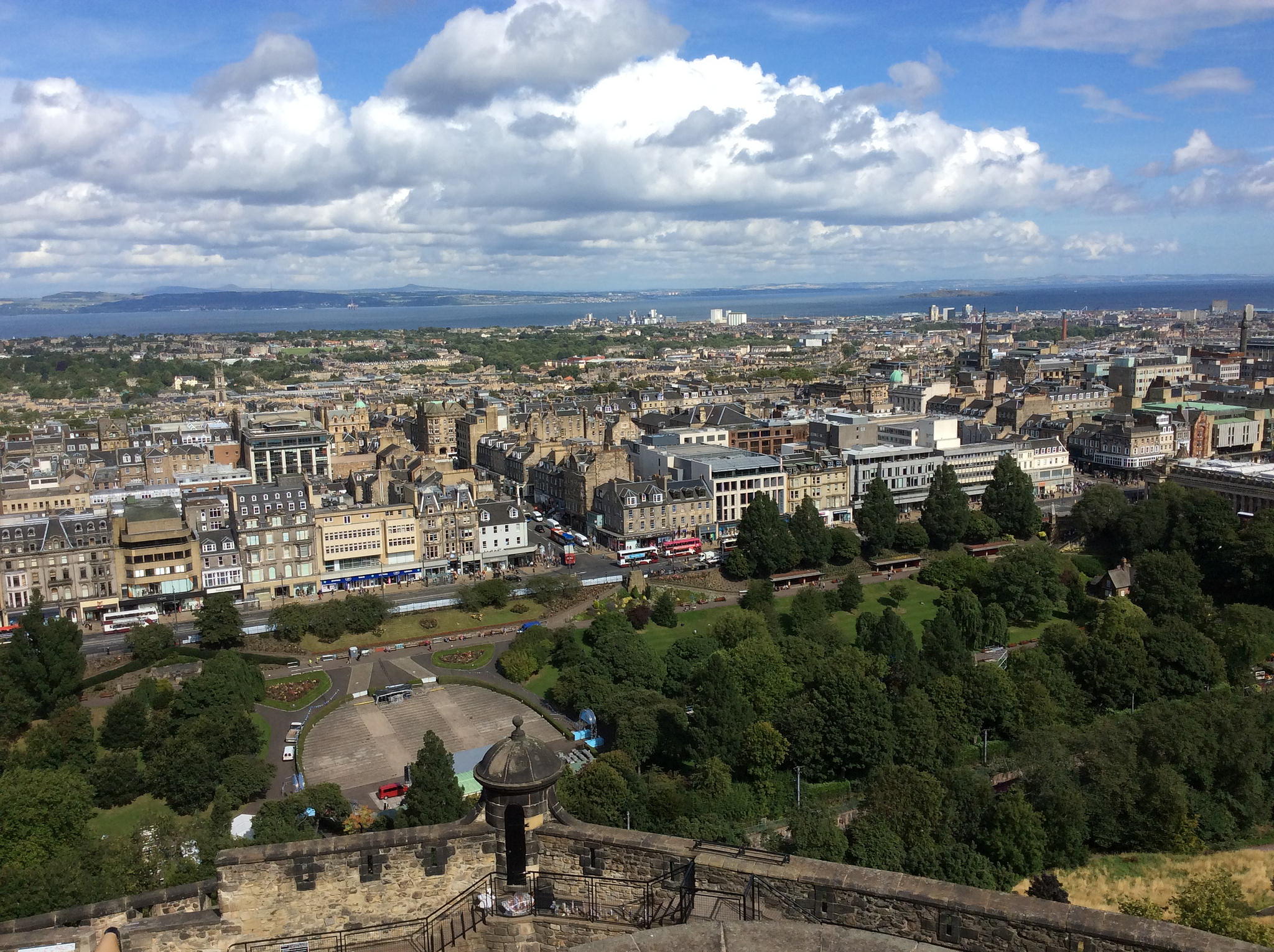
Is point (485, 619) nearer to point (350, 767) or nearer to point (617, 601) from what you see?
point (617, 601)

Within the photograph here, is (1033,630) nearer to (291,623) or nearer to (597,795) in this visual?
(597,795)

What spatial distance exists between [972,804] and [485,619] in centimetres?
2314

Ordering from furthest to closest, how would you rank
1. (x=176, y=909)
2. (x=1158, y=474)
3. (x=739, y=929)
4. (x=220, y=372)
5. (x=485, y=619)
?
(x=220, y=372), (x=1158, y=474), (x=485, y=619), (x=176, y=909), (x=739, y=929)

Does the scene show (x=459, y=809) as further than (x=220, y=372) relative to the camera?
No

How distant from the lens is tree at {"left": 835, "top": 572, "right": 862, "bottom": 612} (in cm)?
4300

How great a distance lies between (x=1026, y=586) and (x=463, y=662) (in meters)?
22.5

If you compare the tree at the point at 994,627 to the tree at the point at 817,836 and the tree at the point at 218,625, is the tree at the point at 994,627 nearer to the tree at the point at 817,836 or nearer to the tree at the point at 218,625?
the tree at the point at 817,836

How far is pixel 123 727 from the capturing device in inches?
1213

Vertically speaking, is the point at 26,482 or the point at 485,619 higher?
the point at 26,482

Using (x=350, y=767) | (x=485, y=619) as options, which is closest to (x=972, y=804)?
(x=350, y=767)

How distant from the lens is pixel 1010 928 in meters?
7.29

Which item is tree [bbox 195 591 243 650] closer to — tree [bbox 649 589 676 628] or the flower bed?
the flower bed

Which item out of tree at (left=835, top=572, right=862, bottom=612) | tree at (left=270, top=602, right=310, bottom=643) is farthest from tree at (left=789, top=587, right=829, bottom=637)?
tree at (left=270, top=602, right=310, bottom=643)

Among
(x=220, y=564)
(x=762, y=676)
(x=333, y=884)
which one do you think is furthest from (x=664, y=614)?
(x=333, y=884)
